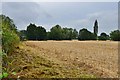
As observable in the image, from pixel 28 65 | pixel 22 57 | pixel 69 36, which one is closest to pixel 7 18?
pixel 22 57

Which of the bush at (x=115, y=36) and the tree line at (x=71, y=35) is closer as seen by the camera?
the tree line at (x=71, y=35)

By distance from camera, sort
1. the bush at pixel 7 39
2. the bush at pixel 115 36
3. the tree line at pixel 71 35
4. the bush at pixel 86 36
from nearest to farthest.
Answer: the bush at pixel 7 39
the tree line at pixel 71 35
the bush at pixel 115 36
the bush at pixel 86 36

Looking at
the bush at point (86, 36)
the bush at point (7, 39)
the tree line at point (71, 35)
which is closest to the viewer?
the bush at point (7, 39)

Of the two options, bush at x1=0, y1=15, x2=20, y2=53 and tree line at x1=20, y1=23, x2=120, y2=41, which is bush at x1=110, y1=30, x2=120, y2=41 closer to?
tree line at x1=20, y1=23, x2=120, y2=41

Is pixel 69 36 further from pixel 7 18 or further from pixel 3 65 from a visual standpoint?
pixel 3 65

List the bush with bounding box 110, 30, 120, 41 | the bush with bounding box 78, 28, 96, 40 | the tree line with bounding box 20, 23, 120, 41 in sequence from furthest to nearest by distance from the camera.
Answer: the bush with bounding box 78, 28, 96, 40, the bush with bounding box 110, 30, 120, 41, the tree line with bounding box 20, 23, 120, 41

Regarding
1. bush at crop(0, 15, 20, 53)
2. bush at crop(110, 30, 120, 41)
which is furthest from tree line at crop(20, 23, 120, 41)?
bush at crop(0, 15, 20, 53)

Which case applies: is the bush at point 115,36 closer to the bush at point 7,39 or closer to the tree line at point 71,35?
the tree line at point 71,35

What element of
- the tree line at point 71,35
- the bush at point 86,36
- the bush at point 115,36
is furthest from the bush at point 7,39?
the bush at point 86,36

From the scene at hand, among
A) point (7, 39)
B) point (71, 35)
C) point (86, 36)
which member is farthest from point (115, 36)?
point (7, 39)

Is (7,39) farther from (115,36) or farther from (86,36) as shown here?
(86,36)

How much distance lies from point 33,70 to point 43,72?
0.85 ft

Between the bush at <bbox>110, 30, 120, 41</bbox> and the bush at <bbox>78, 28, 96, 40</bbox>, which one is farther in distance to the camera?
the bush at <bbox>78, 28, 96, 40</bbox>

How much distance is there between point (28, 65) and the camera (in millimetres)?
6559
